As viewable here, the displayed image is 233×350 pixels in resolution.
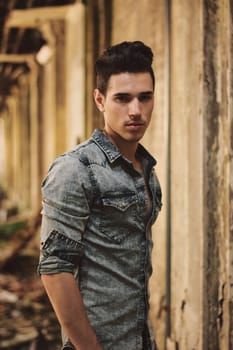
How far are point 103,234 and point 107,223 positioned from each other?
Answer: 5 centimetres

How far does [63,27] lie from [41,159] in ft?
16.0

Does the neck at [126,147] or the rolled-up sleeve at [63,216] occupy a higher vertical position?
the neck at [126,147]

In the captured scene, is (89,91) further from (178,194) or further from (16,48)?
(16,48)

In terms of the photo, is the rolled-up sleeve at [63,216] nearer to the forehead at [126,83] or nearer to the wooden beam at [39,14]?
the forehead at [126,83]

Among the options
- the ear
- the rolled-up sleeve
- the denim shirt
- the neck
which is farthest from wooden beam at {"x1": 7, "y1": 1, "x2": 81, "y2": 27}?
the rolled-up sleeve

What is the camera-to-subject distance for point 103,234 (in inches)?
84.0

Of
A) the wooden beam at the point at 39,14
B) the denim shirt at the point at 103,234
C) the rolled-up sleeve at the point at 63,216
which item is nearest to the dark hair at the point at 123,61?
the denim shirt at the point at 103,234

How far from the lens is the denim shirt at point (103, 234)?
202 cm

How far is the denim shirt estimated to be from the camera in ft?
6.61

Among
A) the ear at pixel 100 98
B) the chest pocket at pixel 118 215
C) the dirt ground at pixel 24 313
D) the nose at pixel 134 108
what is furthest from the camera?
the dirt ground at pixel 24 313

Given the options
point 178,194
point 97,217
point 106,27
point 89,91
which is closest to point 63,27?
point 89,91

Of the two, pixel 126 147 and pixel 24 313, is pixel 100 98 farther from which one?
pixel 24 313

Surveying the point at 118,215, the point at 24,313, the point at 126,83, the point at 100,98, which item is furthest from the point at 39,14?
the point at 118,215

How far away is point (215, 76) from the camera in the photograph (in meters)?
3.26
